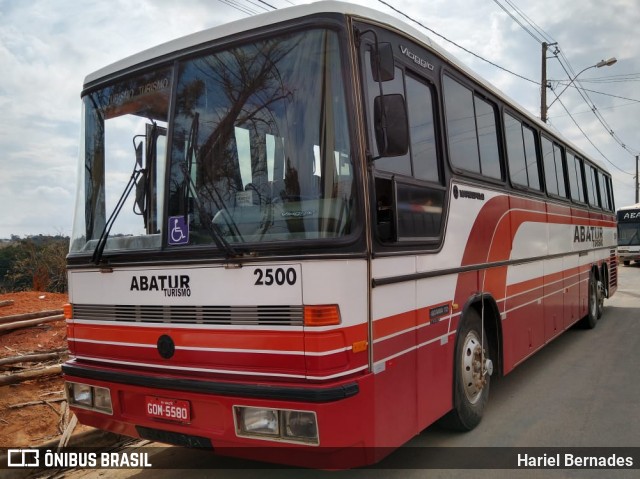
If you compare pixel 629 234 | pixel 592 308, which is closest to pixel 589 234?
pixel 592 308

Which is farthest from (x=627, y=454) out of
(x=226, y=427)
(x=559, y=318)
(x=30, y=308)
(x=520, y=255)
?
(x=30, y=308)

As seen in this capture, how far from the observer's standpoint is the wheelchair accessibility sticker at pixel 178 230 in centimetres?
358

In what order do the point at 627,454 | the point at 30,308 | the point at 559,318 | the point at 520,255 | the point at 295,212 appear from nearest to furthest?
the point at 295,212 < the point at 627,454 < the point at 520,255 < the point at 559,318 < the point at 30,308

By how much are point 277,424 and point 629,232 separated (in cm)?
3006

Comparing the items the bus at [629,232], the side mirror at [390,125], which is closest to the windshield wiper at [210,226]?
the side mirror at [390,125]

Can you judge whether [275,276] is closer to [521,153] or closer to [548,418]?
[548,418]

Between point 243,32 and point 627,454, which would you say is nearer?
point 243,32

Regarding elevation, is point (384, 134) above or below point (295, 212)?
above

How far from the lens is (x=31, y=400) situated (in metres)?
5.52

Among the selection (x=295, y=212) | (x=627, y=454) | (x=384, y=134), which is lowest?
(x=627, y=454)

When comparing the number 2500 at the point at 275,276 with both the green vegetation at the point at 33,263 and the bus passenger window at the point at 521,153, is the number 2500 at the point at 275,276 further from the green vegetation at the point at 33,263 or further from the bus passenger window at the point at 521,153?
the green vegetation at the point at 33,263

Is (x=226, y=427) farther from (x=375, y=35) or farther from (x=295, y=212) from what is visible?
(x=375, y=35)

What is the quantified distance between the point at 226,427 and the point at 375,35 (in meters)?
2.53

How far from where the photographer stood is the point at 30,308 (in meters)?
9.75
